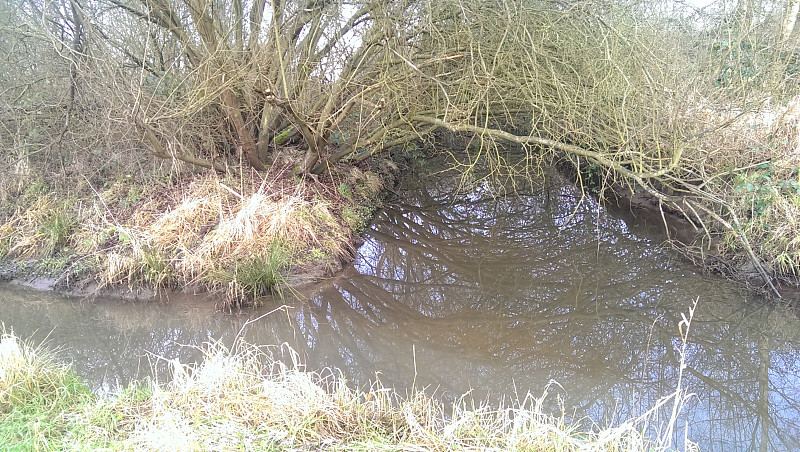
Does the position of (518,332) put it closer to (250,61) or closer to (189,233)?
(189,233)

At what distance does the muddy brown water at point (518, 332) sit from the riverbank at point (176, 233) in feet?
0.92

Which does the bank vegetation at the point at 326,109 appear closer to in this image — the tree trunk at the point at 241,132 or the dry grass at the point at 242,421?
the tree trunk at the point at 241,132

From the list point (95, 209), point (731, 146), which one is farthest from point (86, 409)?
point (731, 146)

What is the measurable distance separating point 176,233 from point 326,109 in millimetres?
2489

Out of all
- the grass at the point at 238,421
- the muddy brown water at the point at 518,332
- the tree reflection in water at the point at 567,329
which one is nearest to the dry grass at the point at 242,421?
the grass at the point at 238,421

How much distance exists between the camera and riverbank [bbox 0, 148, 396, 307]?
557 centimetres

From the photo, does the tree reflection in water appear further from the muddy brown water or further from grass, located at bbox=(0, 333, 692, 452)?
grass, located at bbox=(0, 333, 692, 452)

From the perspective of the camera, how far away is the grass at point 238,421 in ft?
8.81

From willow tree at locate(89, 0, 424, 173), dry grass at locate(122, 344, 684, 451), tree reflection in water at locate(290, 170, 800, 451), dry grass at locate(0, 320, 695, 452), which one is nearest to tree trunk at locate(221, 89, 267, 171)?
willow tree at locate(89, 0, 424, 173)

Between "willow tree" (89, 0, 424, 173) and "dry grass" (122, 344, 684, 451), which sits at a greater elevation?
"willow tree" (89, 0, 424, 173)

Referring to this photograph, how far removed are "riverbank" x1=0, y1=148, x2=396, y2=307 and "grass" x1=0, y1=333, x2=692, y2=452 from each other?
2.08 meters

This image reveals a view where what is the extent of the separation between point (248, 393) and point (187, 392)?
0.37 metres

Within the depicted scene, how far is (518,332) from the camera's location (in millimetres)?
4863

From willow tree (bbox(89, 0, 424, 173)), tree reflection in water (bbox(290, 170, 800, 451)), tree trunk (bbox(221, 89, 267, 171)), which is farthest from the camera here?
tree trunk (bbox(221, 89, 267, 171))
